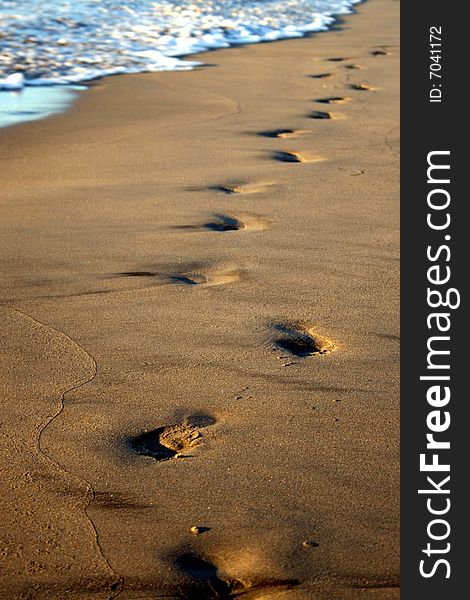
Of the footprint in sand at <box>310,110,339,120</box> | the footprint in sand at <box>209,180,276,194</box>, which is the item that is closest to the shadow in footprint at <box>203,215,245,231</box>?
the footprint in sand at <box>209,180,276,194</box>

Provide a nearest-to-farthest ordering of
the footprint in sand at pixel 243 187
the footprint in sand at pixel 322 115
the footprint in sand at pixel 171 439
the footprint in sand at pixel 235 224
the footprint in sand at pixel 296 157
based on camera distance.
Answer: the footprint in sand at pixel 171 439 → the footprint in sand at pixel 235 224 → the footprint in sand at pixel 243 187 → the footprint in sand at pixel 296 157 → the footprint in sand at pixel 322 115

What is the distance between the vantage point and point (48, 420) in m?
2.31

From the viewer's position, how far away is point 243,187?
14.1 feet

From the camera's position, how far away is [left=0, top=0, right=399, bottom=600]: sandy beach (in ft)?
6.04

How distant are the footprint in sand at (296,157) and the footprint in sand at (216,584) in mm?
3255

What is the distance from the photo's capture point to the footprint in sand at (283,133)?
5.33m

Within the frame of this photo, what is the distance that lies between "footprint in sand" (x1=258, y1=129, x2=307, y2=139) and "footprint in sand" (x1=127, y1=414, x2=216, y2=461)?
327cm

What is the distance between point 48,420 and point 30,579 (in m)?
0.59

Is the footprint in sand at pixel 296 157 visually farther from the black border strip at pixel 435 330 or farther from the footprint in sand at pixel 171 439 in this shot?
the footprint in sand at pixel 171 439

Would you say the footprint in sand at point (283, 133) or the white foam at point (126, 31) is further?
the white foam at point (126, 31)

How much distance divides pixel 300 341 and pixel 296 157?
2.32 meters

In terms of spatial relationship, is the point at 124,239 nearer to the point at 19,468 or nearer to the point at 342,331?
the point at 342,331

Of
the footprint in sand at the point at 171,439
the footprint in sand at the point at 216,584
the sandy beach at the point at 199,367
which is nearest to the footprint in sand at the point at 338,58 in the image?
the sandy beach at the point at 199,367

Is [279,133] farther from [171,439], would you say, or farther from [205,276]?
[171,439]
